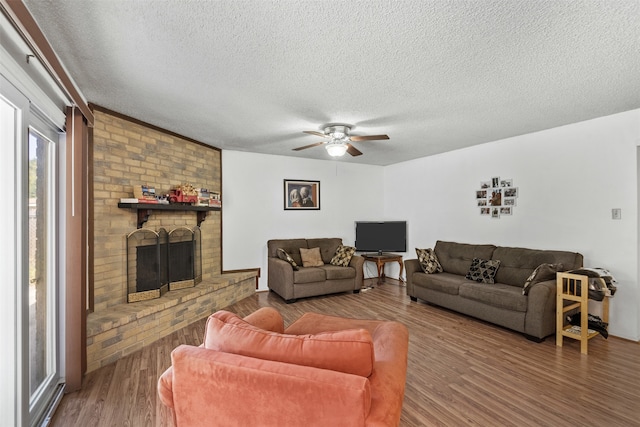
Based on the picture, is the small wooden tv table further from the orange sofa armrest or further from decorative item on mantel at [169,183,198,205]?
the orange sofa armrest

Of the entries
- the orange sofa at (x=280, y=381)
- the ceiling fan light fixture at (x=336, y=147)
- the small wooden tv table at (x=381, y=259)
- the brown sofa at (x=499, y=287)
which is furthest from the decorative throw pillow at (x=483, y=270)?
the orange sofa at (x=280, y=381)

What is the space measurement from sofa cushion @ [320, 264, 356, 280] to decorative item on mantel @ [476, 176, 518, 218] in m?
2.23

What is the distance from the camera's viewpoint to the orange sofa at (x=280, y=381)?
1.10 m

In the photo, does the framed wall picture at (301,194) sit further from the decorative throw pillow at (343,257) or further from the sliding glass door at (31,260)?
the sliding glass door at (31,260)

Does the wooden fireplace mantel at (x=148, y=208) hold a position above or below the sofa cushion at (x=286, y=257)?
above

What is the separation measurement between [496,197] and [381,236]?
2.12 meters

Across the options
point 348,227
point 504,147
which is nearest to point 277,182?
point 348,227

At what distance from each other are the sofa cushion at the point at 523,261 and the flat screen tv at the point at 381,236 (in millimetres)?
1857

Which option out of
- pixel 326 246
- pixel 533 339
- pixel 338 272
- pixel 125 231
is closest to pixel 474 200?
pixel 533 339

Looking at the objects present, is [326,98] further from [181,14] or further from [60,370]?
[60,370]

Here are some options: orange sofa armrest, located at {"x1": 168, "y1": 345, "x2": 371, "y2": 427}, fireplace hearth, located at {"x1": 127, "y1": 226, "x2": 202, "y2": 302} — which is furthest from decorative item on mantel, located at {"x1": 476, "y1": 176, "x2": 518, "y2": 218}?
fireplace hearth, located at {"x1": 127, "y1": 226, "x2": 202, "y2": 302}

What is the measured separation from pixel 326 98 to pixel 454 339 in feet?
9.17

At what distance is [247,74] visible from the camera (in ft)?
7.69

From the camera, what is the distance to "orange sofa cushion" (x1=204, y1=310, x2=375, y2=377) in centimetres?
122
